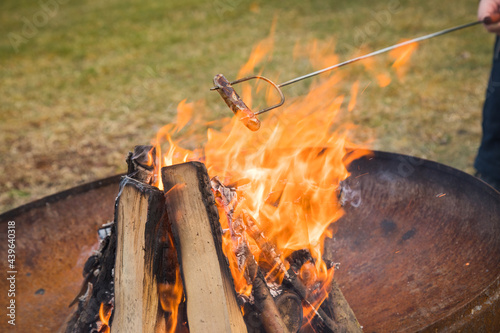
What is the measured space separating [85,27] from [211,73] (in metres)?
4.98

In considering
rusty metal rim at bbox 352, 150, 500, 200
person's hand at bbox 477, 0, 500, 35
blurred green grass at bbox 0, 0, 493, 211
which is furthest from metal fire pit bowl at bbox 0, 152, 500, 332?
blurred green grass at bbox 0, 0, 493, 211

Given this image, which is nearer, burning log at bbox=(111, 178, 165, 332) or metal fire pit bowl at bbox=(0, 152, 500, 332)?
burning log at bbox=(111, 178, 165, 332)

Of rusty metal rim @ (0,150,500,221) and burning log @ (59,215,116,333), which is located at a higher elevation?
rusty metal rim @ (0,150,500,221)

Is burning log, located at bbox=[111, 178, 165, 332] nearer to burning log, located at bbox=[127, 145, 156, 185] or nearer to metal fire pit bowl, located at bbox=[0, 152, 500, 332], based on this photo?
burning log, located at bbox=[127, 145, 156, 185]

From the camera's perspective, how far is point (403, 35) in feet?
22.6

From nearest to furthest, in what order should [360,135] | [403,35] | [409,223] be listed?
[409,223] < [360,135] < [403,35]

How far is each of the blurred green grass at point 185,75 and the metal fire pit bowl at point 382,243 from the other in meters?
1.69

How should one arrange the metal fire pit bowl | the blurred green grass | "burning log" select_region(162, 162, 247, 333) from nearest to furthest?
"burning log" select_region(162, 162, 247, 333) → the metal fire pit bowl → the blurred green grass

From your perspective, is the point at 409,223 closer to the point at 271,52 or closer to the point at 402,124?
the point at 402,124

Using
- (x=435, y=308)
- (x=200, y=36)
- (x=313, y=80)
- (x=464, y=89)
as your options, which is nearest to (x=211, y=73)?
(x=313, y=80)

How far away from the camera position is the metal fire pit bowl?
1751 millimetres

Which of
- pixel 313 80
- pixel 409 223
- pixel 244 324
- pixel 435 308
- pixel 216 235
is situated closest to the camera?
pixel 244 324

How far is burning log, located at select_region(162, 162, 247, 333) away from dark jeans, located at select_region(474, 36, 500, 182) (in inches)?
84.3

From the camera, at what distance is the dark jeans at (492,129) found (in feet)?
8.96
